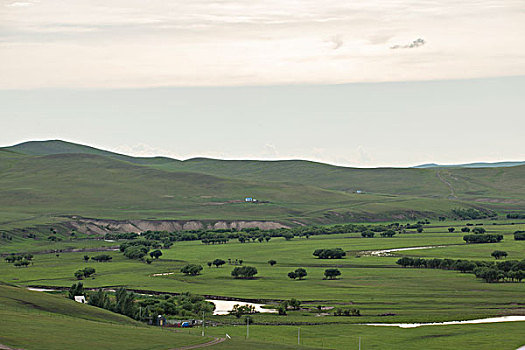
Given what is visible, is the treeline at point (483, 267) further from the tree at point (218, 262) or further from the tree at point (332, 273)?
the tree at point (218, 262)

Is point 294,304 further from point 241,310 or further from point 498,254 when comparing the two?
point 498,254

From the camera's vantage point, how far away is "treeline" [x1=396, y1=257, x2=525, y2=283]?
14362cm

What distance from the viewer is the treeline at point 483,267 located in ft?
471

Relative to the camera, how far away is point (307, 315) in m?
112

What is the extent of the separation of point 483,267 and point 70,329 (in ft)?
293

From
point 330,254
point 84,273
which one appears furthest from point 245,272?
point 330,254

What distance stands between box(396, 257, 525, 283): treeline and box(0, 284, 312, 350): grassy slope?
68.0 metres

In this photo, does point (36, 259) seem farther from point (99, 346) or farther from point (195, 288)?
point (99, 346)

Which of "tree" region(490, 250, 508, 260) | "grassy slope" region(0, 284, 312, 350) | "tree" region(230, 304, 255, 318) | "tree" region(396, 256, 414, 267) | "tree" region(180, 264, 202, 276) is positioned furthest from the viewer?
"tree" region(490, 250, 508, 260)

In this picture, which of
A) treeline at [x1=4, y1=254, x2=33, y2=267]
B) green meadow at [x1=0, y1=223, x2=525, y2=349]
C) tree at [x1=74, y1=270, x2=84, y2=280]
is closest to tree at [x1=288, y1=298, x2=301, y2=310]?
green meadow at [x1=0, y1=223, x2=525, y2=349]

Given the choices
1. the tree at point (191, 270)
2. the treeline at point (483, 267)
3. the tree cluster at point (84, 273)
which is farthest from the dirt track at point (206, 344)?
the tree cluster at point (84, 273)

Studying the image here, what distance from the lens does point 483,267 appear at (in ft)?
495

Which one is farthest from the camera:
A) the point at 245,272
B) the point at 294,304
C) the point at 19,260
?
the point at 19,260

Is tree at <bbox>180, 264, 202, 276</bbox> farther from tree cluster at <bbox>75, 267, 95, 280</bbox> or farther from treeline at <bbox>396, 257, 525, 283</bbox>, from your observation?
treeline at <bbox>396, 257, 525, 283</bbox>
